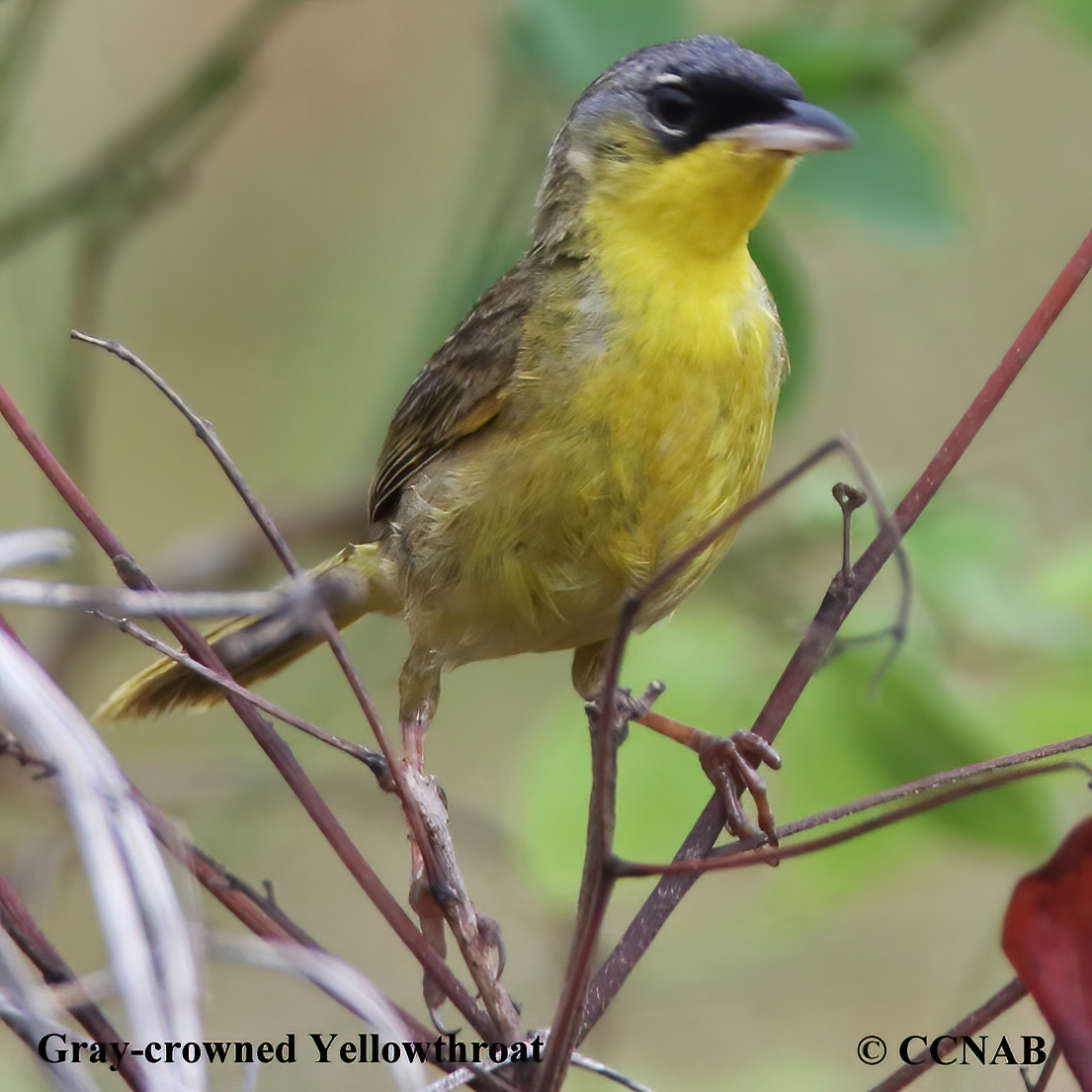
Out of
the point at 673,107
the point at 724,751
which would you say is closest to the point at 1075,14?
the point at 673,107

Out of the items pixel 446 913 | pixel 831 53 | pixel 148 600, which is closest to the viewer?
pixel 148 600

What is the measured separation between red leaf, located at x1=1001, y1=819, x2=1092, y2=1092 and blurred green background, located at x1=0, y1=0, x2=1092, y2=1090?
29.8 inches

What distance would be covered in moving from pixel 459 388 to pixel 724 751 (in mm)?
983

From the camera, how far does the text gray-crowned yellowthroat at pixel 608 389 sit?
236 centimetres

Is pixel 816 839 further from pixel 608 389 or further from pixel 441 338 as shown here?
pixel 441 338

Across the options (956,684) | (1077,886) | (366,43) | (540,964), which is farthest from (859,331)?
(1077,886)

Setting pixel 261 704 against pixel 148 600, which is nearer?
pixel 148 600

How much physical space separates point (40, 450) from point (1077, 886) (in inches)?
39.6

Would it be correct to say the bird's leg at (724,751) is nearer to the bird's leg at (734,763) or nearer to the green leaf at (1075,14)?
the bird's leg at (734,763)

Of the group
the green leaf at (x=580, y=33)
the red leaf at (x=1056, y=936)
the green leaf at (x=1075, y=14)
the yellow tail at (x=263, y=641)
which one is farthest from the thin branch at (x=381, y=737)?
the green leaf at (x=1075, y=14)

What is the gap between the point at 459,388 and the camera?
275 cm

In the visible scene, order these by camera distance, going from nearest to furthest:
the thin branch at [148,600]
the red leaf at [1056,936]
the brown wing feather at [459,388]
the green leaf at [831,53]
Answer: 1. the thin branch at [148,600]
2. the red leaf at [1056,936]
3. the brown wing feather at [459,388]
4. the green leaf at [831,53]

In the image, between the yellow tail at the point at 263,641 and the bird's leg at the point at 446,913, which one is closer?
the bird's leg at the point at 446,913

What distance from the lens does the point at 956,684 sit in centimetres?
275
